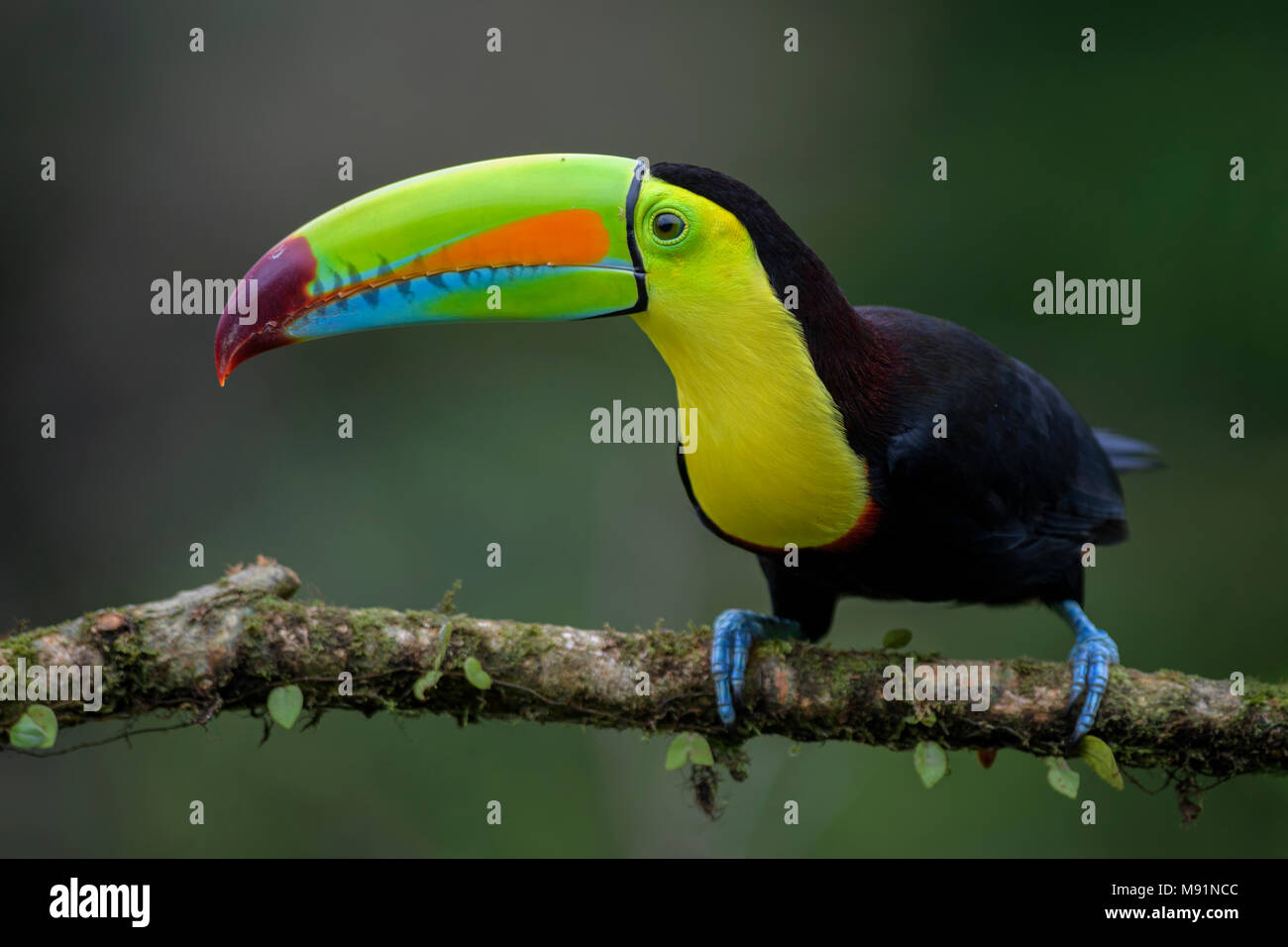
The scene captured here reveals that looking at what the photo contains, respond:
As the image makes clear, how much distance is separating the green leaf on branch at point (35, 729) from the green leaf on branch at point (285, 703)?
409 mm

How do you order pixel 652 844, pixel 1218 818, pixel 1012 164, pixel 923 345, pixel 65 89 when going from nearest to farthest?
pixel 923 345
pixel 652 844
pixel 1218 818
pixel 65 89
pixel 1012 164

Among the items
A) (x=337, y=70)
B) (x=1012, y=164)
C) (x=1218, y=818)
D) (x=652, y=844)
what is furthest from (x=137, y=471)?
(x=1218, y=818)

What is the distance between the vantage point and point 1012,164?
6.20 m

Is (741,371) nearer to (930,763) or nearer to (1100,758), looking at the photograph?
(930,763)

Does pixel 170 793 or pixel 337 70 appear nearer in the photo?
pixel 170 793

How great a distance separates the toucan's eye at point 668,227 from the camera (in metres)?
2.54

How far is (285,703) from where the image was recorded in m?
2.63

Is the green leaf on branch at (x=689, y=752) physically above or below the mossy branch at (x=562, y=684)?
below

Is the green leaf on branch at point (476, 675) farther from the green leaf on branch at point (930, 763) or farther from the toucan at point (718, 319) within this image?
the green leaf on branch at point (930, 763)

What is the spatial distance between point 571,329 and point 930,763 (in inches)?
150

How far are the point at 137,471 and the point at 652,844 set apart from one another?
9.52 feet

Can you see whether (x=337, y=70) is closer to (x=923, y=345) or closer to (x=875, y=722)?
(x=923, y=345)

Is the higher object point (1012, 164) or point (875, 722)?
point (1012, 164)

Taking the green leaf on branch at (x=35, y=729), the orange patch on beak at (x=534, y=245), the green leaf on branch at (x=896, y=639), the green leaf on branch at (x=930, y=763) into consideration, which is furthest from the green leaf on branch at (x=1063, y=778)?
the green leaf on branch at (x=35, y=729)
